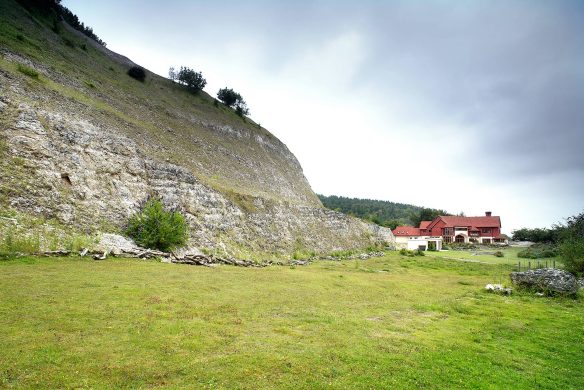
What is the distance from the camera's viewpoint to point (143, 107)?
48.3 meters

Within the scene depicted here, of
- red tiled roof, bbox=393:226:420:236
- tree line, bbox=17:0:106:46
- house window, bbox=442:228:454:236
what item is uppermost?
tree line, bbox=17:0:106:46

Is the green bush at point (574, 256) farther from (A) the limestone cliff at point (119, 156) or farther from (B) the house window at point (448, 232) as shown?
(B) the house window at point (448, 232)

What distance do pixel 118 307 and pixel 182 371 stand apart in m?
5.91

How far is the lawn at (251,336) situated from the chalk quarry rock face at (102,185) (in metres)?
6.79

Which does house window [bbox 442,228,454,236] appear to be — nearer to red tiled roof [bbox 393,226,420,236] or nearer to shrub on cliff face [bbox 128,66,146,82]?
red tiled roof [bbox 393,226,420,236]

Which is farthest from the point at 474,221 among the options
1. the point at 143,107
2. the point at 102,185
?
the point at 102,185

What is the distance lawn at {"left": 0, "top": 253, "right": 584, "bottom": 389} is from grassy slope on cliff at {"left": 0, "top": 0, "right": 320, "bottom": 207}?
22.5 m

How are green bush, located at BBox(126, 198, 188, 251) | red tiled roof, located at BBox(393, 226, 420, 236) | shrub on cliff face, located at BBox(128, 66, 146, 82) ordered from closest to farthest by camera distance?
green bush, located at BBox(126, 198, 188, 251) < shrub on cliff face, located at BBox(128, 66, 146, 82) < red tiled roof, located at BBox(393, 226, 420, 236)

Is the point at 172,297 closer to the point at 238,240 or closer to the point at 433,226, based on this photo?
the point at 238,240

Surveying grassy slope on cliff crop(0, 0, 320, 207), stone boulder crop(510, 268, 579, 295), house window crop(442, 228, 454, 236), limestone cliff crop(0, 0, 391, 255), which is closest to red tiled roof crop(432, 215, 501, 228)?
house window crop(442, 228, 454, 236)

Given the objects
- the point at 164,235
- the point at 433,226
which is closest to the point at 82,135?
the point at 164,235

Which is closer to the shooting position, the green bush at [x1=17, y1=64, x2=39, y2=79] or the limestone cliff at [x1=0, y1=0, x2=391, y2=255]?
the limestone cliff at [x1=0, y1=0, x2=391, y2=255]

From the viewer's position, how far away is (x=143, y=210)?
29734 mm

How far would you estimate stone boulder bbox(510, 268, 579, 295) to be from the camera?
22703 millimetres
